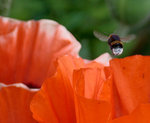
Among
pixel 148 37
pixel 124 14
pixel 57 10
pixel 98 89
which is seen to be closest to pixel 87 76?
pixel 98 89

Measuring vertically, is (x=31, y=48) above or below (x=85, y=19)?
above

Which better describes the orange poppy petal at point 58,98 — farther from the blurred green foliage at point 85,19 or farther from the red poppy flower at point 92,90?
the blurred green foliage at point 85,19

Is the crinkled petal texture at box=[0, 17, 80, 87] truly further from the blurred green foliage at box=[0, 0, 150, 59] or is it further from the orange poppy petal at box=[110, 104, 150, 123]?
the blurred green foliage at box=[0, 0, 150, 59]

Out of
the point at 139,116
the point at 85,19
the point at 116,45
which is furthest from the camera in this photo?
the point at 85,19

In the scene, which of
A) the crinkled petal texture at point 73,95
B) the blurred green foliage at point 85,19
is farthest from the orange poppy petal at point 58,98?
the blurred green foliage at point 85,19

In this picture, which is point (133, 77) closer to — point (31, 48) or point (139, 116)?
point (139, 116)

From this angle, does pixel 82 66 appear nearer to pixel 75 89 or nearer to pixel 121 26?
pixel 75 89

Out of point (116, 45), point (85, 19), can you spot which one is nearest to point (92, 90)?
point (116, 45)
